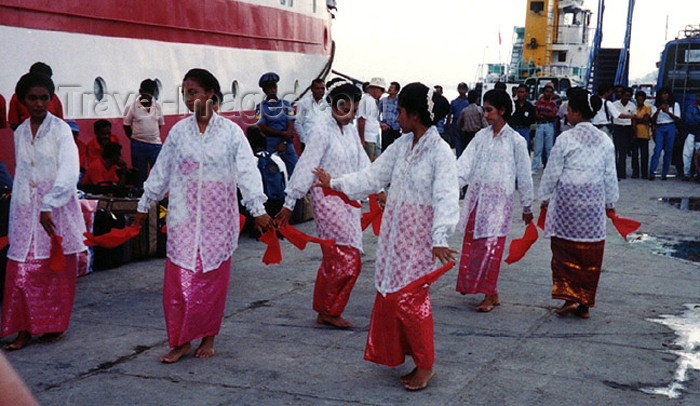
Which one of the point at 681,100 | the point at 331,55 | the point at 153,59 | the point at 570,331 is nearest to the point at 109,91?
the point at 153,59

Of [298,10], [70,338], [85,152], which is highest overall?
[298,10]

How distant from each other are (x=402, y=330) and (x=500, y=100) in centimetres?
250

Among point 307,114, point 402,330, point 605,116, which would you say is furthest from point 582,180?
point 605,116

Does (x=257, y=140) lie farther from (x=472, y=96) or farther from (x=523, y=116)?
(x=472, y=96)

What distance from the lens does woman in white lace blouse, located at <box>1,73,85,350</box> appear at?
Answer: 5238 mm

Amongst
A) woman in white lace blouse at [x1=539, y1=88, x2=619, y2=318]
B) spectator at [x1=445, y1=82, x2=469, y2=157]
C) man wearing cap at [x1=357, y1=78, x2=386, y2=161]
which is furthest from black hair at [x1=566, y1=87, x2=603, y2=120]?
spectator at [x1=445, y1=82, x2=469, y2=157]

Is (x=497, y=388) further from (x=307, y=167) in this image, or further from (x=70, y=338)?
(x=70, y=338)

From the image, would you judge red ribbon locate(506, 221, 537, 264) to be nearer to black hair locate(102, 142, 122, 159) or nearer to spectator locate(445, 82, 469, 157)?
black hair locate(102, 142, 122, 159)

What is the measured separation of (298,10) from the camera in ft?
57.5

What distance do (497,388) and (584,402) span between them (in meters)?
0.44

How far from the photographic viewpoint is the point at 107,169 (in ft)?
28.8

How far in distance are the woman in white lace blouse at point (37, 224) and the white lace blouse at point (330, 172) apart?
4.61ft

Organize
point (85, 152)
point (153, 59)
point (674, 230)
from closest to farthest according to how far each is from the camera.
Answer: point (85, 152) < point (674, 230) < point (153, 59)

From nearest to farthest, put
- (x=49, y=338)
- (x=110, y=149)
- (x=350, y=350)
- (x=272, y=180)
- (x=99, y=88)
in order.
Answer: (x=350, y=350), (x=49, y=338), (x=110, y=149), (x=272, y=180), (x=99, y=88)
